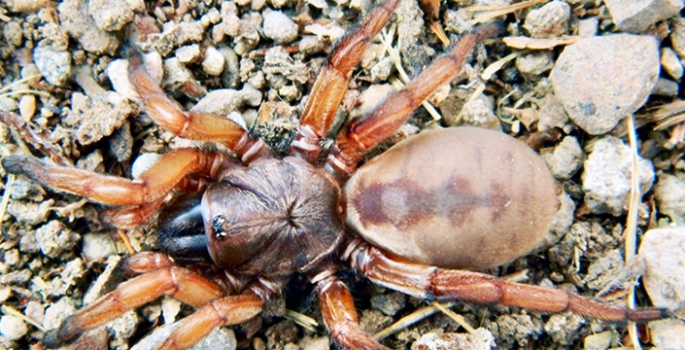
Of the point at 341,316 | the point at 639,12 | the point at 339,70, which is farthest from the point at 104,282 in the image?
the point at 639,12

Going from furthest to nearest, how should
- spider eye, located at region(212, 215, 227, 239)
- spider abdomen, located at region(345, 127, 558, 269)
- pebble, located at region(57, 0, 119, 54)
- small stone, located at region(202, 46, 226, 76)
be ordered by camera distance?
small stone, located at region(202, 46, 226, 76) < pebble, located at region(57, 0, 119, 54) < spider eye, located at region(212, 215, 227, 239) < spider abdomen, located at region(345, 127, 558, 269)

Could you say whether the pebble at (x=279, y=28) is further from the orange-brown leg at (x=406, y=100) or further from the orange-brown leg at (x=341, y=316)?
the orange-brown leg at (x=341, y=316)

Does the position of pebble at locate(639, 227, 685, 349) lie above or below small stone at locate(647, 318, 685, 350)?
above

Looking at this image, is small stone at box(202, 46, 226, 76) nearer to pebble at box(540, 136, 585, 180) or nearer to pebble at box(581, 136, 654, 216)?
pebble at box(540, 136, 585, 180)

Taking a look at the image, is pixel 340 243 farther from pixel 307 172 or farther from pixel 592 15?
pixel 592 15

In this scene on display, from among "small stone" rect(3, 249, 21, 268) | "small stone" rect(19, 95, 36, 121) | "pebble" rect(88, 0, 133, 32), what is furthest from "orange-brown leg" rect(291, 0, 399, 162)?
"small stone" rect(3, 249, 21, 268)

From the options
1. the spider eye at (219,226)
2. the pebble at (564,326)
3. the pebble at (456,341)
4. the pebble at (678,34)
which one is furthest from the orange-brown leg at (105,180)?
the pebble at (678,34)

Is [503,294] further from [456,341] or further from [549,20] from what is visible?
[549,20]
